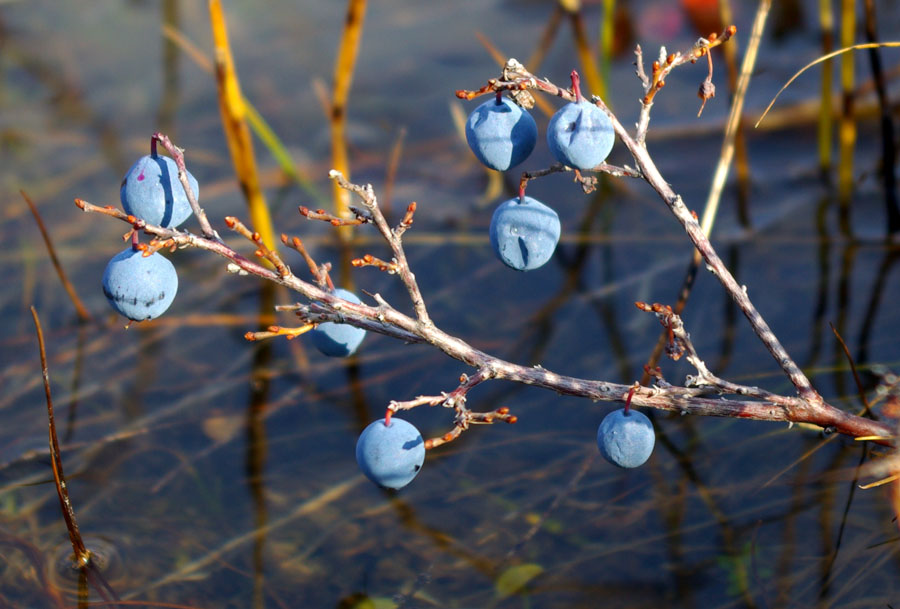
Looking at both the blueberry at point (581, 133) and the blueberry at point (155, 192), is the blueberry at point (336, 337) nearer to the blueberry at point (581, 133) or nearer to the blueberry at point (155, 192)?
the blueberry at point (155, 192)

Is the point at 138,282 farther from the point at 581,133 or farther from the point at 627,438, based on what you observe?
the point at 627,438

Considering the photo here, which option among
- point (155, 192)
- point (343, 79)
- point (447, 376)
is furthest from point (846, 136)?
point (155, 192)

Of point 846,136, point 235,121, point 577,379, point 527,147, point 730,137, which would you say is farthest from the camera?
point 846,136

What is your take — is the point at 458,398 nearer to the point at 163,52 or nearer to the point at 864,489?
the point at 864,489

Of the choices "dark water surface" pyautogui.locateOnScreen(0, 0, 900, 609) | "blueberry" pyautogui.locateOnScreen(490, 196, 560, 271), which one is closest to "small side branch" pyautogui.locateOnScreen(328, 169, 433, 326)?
"blueberry" pyautogui.locateOnScreen(490, 196, 560, 271)

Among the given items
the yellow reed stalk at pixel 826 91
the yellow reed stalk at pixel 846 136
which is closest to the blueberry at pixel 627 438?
the yellow reed stalk at pixel 846 136

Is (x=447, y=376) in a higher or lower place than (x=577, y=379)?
higher


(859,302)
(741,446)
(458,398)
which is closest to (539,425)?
(741,446)
